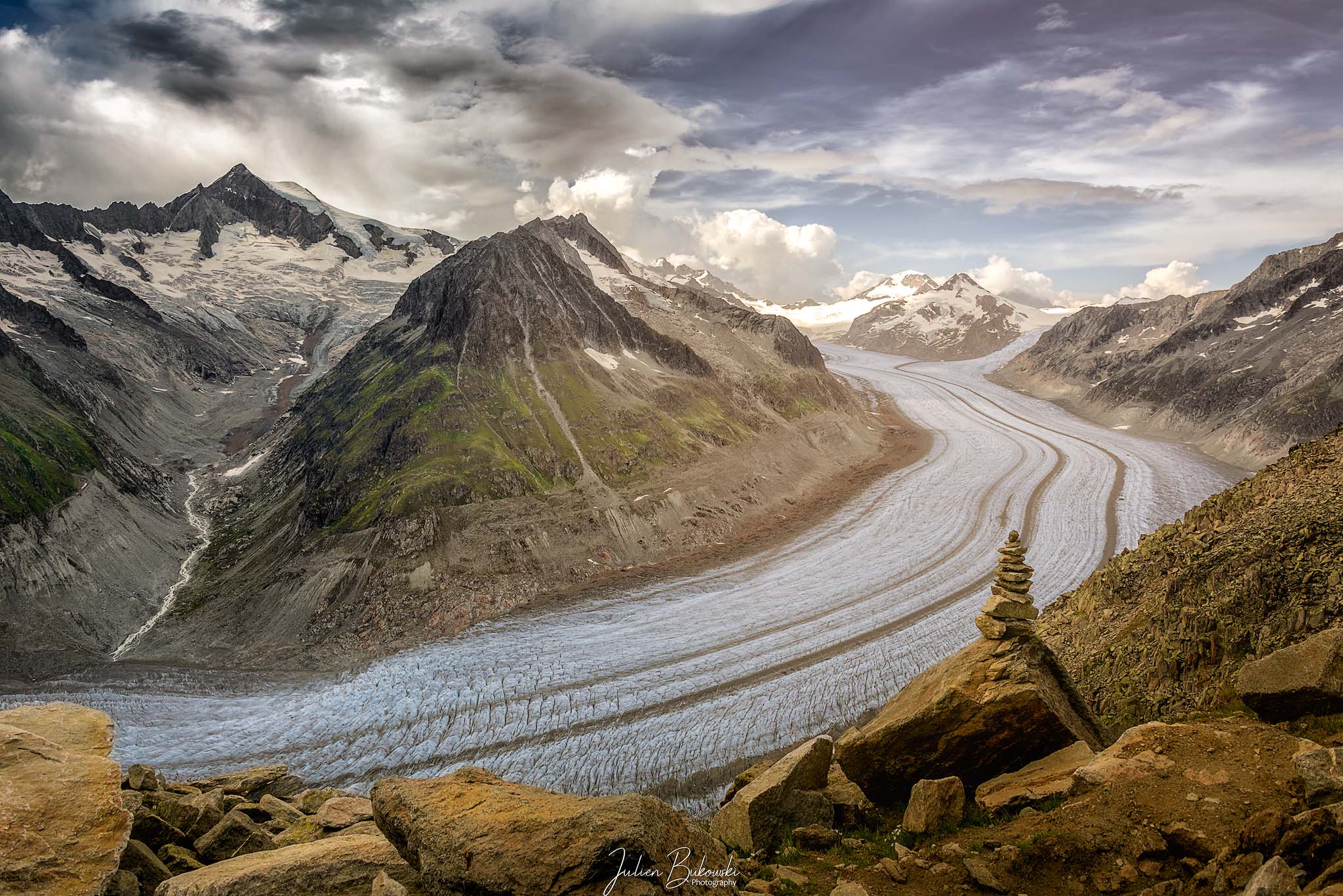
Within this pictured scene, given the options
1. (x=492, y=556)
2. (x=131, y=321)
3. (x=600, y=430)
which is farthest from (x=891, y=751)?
(x=131, y=321)

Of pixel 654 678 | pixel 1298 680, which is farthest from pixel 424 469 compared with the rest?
pixel 1298 680

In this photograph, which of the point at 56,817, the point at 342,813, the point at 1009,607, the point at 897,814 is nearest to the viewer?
the point at 56,817

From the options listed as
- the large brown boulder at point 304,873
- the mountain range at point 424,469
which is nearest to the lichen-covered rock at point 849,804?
the large brown boulder at point 304,873

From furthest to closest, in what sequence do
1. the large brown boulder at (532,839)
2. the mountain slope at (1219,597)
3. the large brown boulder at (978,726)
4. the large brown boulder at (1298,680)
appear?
the mountain slope at (1219,597) → the large brown boulder at (978,726) → the large brown boulder at (1298,680) → the large brown boulder at (532,839)

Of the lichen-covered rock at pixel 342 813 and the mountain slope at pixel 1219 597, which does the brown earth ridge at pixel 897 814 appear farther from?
the mountain slope at pixel 1219 597

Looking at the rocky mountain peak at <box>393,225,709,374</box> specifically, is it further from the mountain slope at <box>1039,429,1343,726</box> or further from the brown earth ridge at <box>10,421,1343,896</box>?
the mountain slope at <box>1039,429,1343,726</box>

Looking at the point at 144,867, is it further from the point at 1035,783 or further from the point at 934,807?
the point at 1035,783
